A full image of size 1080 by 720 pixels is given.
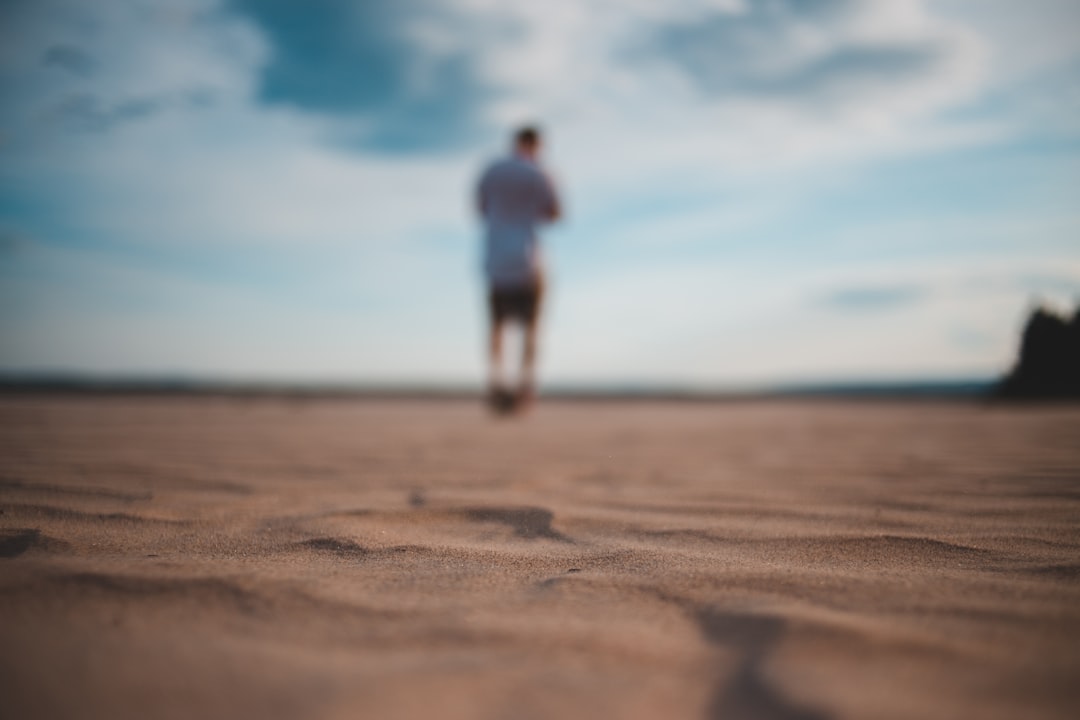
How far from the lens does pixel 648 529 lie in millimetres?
1251

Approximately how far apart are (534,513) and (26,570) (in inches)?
35.7

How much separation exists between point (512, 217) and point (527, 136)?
648 mm

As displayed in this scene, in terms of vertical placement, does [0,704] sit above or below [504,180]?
below

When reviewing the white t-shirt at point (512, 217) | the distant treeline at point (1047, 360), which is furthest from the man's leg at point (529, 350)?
the distant treeline at point (1047, 360)

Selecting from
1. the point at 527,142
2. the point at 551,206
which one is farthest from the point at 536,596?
the point at 527,142

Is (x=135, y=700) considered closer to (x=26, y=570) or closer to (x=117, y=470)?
(x=26, y=570)

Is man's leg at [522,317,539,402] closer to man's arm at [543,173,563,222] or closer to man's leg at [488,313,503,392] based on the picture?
man's leg at [488,313,503,392]

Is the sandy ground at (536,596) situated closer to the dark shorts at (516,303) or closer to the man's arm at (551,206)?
the dark shorts at (516,303)

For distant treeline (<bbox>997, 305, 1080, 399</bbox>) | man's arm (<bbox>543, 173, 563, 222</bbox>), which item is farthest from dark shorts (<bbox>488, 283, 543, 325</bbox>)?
distant treeline (<bbox>997, 305, 1080, 399</bbox>)

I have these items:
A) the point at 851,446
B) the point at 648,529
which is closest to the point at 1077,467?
the point at 851,446

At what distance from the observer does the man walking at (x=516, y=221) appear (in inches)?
167

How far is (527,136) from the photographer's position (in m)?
4.41

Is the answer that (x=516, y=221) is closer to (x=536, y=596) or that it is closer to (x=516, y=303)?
(x=516, y=303)

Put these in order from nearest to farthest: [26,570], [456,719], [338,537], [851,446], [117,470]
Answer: [456,719] < [26,570] < [338,537] < [117,470] < [851,446]
